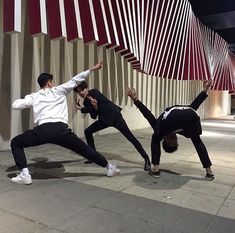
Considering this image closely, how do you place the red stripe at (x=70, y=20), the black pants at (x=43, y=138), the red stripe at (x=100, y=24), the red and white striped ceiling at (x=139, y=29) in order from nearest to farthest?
1. the black pants at (x=43, y=138)
2. the red and white striped ceiling at (x=139, y=29)
3. the red stripe at (x=70, y=20)
4. the red stripe at (x=100, y=24)

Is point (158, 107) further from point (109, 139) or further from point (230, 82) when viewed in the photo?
point (230, 82)

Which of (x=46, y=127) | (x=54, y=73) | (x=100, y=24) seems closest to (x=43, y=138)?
(x=46, y=127)

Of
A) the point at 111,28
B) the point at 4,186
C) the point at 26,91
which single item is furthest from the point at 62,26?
the point at 4,186

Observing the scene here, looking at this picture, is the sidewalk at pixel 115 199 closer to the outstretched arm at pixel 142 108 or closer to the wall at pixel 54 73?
the outstretched arm at pixel 142 108

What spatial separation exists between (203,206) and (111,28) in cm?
425

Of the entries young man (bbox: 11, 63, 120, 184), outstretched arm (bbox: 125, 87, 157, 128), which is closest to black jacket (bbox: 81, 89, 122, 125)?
outstretched arm (bbox: 125, 87, 157, 128)

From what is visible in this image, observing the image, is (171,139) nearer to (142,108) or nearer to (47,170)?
(142,108)

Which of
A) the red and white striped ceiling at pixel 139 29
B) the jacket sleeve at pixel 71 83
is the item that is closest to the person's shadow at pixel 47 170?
the jacket sleeve at pixel 71 83

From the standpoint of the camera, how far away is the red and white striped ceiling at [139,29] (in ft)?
17.8

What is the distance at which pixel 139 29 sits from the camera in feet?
28.4

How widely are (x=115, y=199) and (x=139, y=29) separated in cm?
564

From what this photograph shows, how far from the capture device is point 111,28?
6918 millimetres

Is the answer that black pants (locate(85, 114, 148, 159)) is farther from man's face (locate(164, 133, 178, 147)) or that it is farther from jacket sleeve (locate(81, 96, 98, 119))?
man's face (locate(164, 133, 178, 147))

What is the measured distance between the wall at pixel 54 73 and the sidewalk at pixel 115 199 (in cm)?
126
